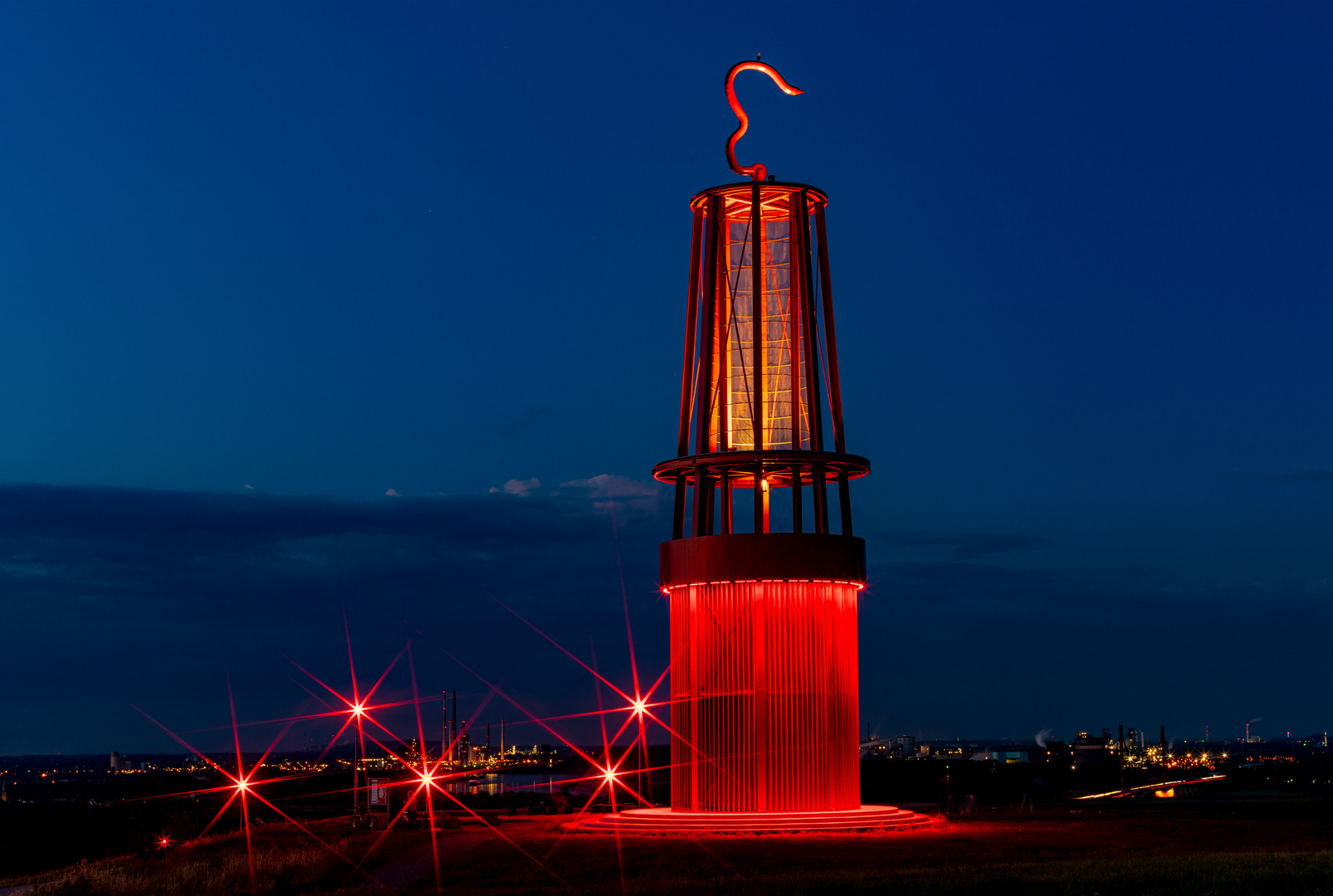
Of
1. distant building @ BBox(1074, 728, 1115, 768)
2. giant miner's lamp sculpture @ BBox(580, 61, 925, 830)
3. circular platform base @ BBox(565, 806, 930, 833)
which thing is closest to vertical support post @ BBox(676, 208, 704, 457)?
giant miner's lamp sculpture @ BBox(580, 61, 925, 830)

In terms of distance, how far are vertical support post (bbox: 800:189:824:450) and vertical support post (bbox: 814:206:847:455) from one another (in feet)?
1.35

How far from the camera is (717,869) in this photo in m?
24.1

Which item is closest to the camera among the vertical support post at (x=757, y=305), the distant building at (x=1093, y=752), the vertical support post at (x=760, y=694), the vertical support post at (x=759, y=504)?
the vertical support post at (x=760, y=694)

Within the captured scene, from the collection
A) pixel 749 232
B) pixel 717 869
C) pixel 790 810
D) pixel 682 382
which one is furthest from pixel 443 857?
pixel 749 232

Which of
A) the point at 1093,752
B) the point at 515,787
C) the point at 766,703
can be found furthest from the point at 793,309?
the point at 515,787

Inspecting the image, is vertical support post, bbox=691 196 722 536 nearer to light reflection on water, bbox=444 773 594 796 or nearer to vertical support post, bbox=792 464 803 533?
vertical support post, bbox=792 464 803 533

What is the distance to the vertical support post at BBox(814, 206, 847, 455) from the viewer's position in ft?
120

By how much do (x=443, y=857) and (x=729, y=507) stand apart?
11532 mm

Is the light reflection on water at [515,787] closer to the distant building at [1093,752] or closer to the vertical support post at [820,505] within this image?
the vertical support post at [820,505]

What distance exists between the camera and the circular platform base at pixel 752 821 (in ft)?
102

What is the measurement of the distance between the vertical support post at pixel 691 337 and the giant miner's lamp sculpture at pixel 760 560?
0.04m

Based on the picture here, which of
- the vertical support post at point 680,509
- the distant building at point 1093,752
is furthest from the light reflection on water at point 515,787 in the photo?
the distant building at point 1093,752

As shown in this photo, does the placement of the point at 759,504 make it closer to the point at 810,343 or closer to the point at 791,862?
the point at 810,343

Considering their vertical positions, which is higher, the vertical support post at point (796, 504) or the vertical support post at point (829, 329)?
the vertical support post at point (829, 329)
